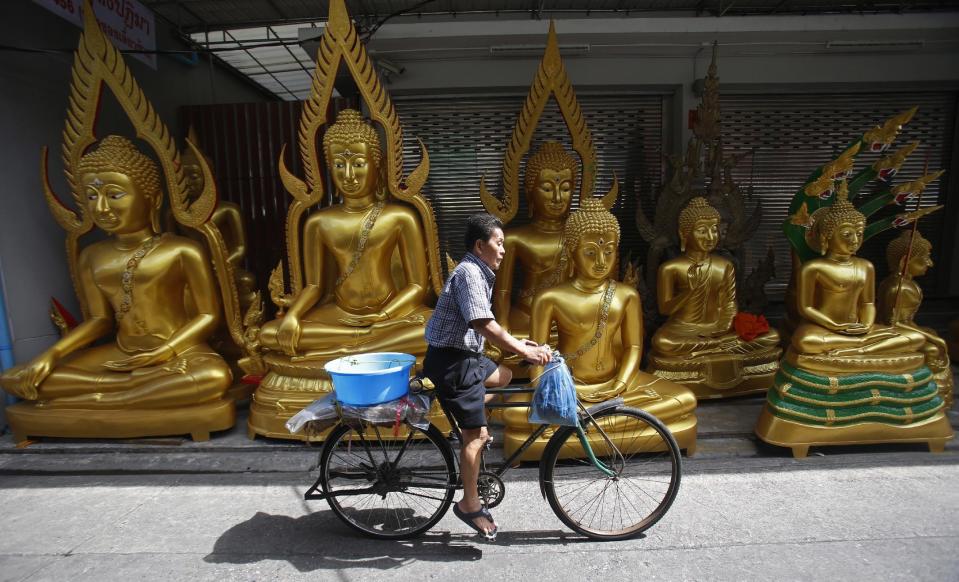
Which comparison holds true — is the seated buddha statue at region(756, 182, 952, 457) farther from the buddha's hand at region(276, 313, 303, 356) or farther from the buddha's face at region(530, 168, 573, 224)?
the buddha's hand at region(276, 313, 303, 356)

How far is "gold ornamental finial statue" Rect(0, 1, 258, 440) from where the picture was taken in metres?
3.54

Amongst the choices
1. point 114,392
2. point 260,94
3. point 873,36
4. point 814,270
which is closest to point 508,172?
point 814,270

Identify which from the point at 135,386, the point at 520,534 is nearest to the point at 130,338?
the point at 135,386

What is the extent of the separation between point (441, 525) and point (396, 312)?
1677 millimetres

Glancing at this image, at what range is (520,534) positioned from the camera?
97.9 inches

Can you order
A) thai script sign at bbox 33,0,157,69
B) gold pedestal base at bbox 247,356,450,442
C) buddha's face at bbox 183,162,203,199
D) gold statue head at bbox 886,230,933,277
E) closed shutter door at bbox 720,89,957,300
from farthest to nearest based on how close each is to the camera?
1. closed shutter door at bbox 720,89,957,300
2. buddha's face at bbox 183,162,203,199
3. gold statue head at bbox 886,230,933,277
4. thai script sign at bbox 33,0,157,69
5. gold pedestal base at bbox 247,356,450,442

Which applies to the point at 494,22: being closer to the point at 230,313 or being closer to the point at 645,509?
the point at 230,313

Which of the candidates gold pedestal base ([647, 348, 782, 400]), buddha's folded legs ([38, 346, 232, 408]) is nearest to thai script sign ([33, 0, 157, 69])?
buddha's folded legs ([38, 346, 232, 408])

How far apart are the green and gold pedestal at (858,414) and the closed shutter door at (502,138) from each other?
9.94 ft

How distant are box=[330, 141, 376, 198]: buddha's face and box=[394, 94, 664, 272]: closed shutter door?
7.08ft

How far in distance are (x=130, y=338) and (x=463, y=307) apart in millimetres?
3065

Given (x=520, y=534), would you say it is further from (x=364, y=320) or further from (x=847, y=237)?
(x=847, y=237)

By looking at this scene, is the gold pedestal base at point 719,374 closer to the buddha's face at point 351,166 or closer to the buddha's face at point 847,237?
the buddha's face at point 847,237

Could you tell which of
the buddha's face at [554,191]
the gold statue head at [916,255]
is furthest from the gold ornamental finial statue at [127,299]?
the gold statue head at [916,255]
